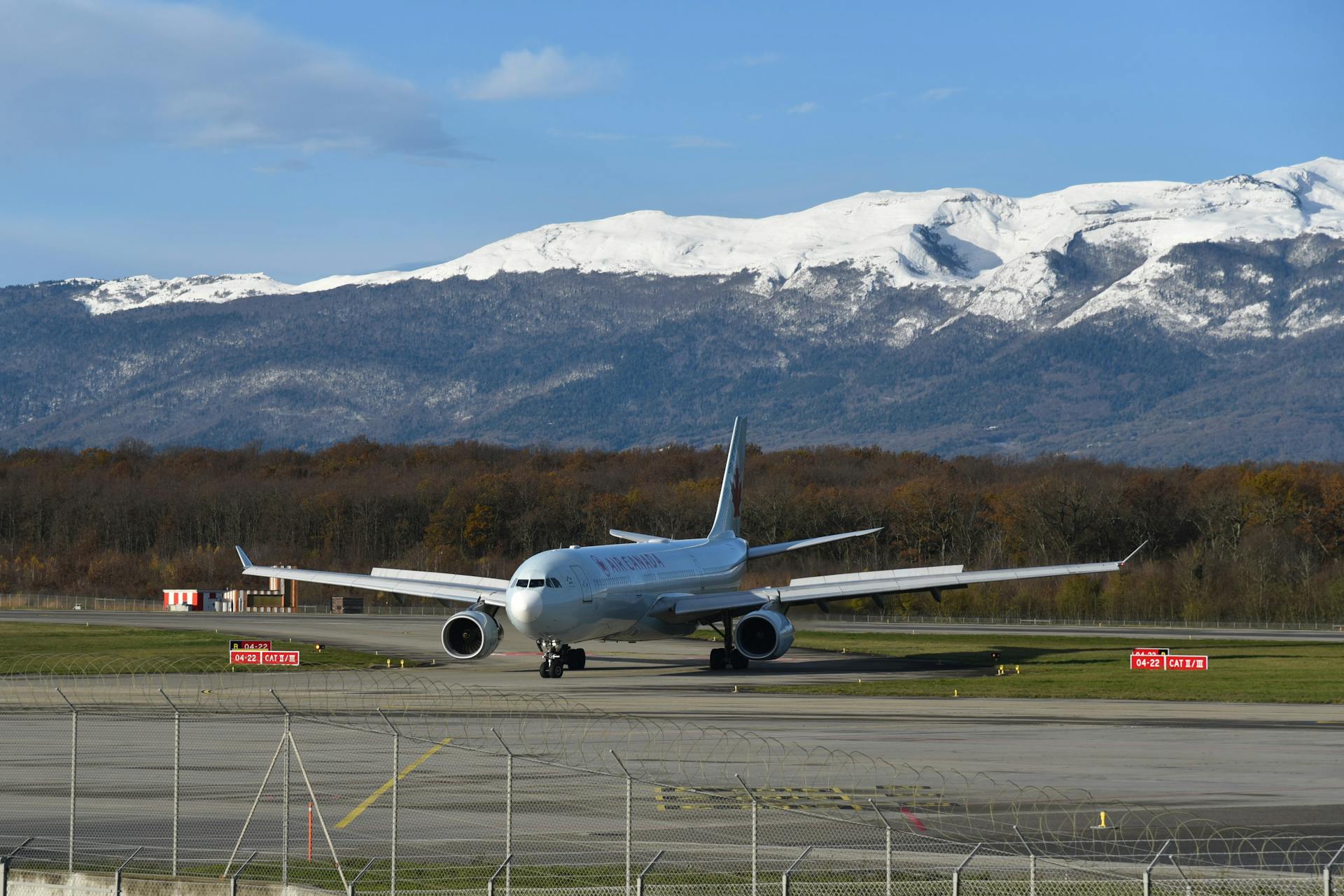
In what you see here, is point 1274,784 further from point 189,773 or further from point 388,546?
point 388,546

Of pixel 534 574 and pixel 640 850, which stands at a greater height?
pixel 534 574

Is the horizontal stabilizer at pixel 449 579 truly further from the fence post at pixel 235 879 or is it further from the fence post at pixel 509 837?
the fence post at pixel 235 879

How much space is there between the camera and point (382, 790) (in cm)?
2942

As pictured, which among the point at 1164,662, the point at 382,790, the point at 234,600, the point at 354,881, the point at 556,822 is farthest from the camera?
the point at 234,600

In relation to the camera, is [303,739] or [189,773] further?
[303,739]

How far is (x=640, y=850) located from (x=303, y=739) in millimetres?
15495

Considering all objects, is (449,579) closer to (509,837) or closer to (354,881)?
(354,881)

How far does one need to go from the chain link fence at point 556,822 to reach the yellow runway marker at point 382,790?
0.08 meters

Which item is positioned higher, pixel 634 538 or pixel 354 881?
pixel 634 538

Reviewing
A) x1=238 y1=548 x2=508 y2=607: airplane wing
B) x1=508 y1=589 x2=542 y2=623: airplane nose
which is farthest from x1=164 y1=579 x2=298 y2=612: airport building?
x1=508 y1=589 x2=542 y2=623: airplane nose

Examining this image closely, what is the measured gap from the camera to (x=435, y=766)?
106ft

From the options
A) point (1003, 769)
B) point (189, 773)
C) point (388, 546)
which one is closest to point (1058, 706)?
point (1003, 769)

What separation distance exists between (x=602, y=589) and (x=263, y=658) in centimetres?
1338

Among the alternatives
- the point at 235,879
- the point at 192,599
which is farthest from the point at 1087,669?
the point at 192,599
